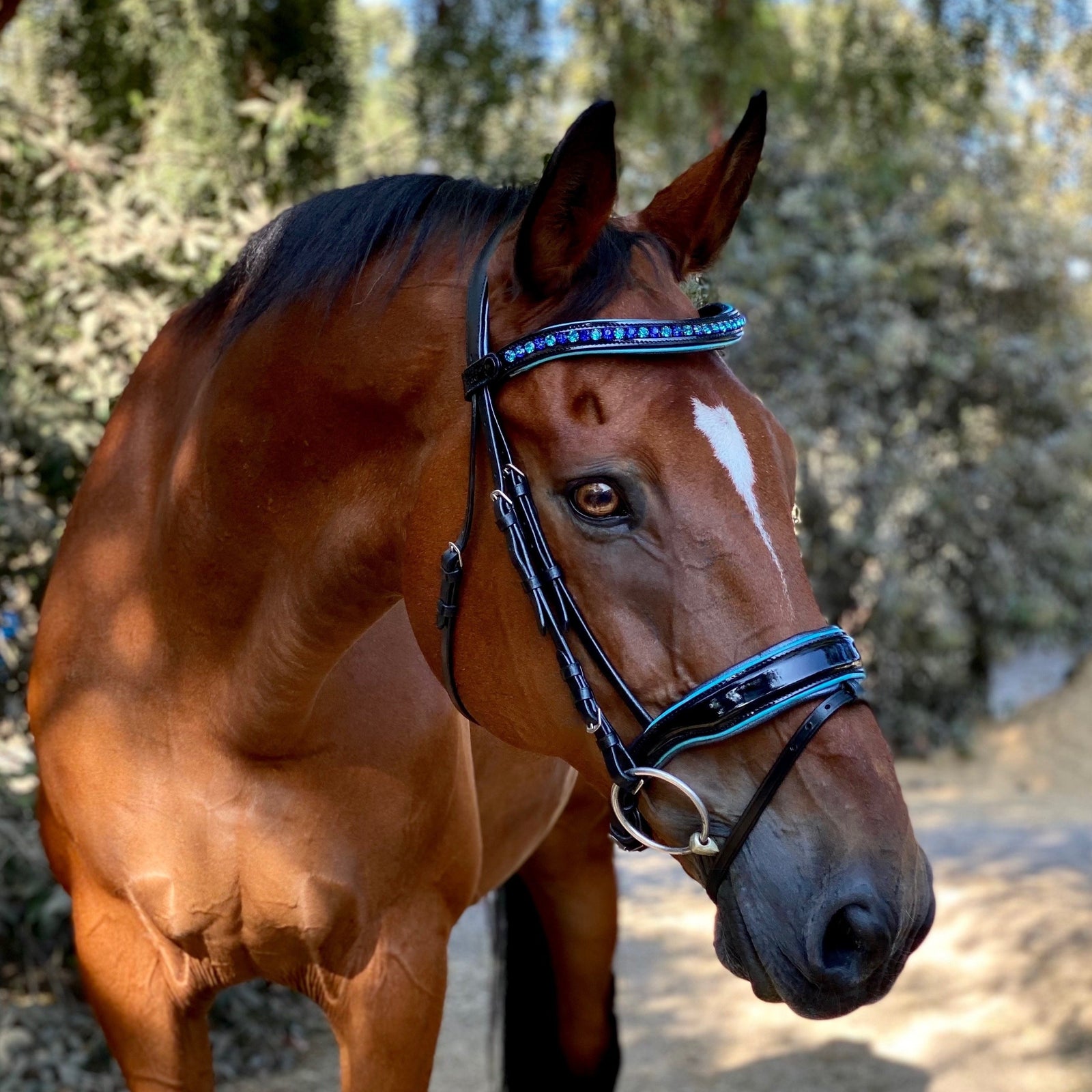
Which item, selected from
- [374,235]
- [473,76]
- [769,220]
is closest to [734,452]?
[374,235]

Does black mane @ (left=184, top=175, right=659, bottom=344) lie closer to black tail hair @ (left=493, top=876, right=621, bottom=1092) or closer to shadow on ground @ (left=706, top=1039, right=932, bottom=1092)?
black tail hair @ (left=493, top=876, right=621, bottom=1092)

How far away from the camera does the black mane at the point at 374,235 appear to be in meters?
1.51

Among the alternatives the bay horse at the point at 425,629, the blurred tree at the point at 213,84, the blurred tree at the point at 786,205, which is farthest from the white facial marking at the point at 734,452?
the blurred tree at the point at 213,84

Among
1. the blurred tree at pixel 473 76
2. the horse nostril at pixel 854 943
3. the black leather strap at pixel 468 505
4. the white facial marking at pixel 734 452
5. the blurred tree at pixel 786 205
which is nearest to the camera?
the horse nostril at pixel 854 943

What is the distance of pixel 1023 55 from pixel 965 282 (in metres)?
5.20

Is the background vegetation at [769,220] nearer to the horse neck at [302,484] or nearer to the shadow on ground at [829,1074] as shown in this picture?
the horse neck at [302,484]

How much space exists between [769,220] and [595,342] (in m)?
7.88

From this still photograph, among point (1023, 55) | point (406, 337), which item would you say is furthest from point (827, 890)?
point (1023, 55)

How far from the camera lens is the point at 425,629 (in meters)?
1.47

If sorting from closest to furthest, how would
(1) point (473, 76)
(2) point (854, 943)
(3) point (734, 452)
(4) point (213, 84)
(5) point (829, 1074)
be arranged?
(2) point (854, 943)
(3) point (734, 452)
(5) point (829, 1074)
(4) point (213, 84)
(1) point (473, 76)

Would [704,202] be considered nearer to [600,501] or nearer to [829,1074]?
[600,501]

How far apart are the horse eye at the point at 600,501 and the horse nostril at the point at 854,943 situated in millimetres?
464

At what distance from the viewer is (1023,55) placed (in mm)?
4367

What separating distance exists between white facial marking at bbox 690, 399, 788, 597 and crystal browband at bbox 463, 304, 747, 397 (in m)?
0.08
